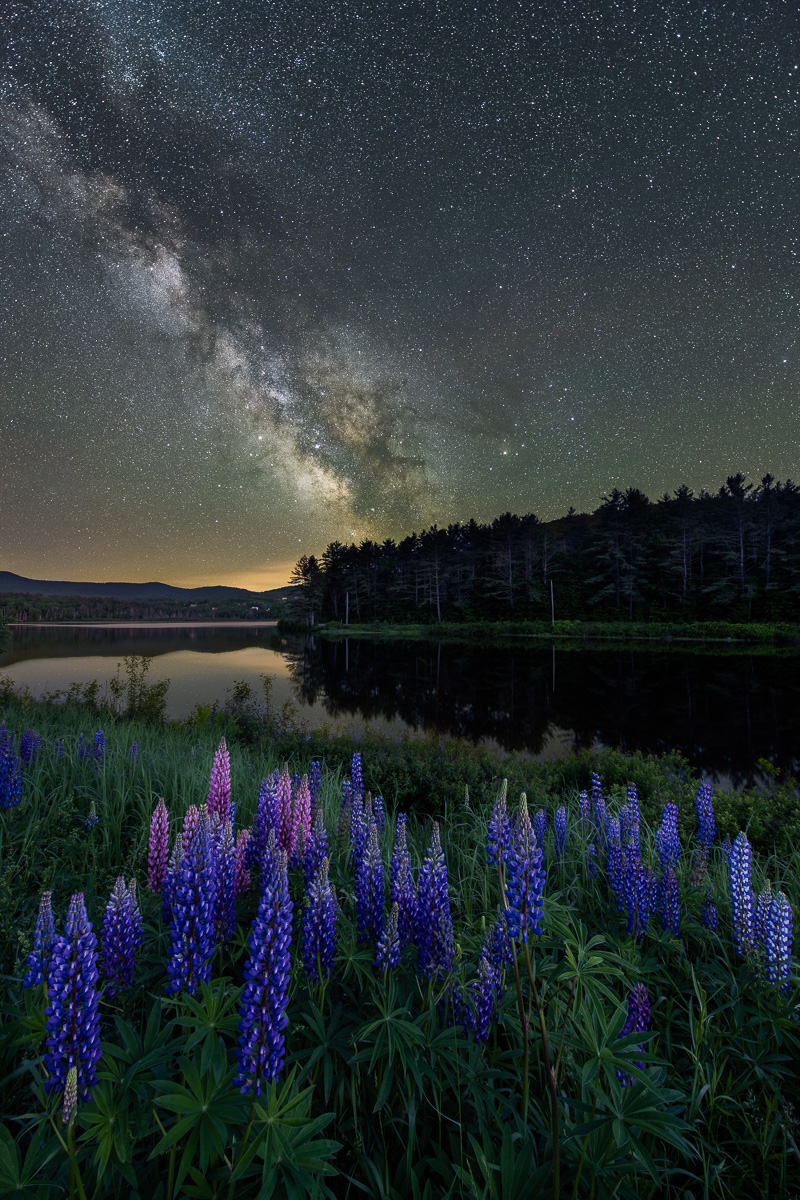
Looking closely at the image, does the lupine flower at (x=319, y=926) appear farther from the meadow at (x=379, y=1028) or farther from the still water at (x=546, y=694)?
the still water at (x=546, y=694)

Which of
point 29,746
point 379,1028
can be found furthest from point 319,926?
point 29,746

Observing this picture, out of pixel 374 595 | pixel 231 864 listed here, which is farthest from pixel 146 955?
pixel 374 595

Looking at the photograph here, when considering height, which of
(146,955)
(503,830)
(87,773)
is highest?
(503,830)

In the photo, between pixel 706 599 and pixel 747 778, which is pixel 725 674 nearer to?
pixel 747 778

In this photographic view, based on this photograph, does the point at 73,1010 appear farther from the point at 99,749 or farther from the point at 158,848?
the point at 99,749

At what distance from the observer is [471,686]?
1024 inches

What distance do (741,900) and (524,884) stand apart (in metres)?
2.09

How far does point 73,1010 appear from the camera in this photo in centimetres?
155

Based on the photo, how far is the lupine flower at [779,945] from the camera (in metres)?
2.54

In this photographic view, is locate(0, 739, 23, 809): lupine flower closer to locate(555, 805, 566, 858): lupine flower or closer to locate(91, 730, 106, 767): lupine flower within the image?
locate(91, 730, 106, 767): lupine flower

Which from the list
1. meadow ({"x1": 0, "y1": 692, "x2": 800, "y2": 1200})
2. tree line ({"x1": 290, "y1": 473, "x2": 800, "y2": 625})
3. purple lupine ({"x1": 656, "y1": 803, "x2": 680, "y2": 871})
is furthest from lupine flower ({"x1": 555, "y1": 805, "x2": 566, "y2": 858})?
tree line ({"x1": 290, "y1": 473, "x2": 800, "y2": 625})

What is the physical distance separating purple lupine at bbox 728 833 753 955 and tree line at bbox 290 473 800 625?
63681 millimetres

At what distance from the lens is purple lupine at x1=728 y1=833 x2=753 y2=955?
9.22 feet

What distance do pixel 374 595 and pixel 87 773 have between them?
9074 centimetres
